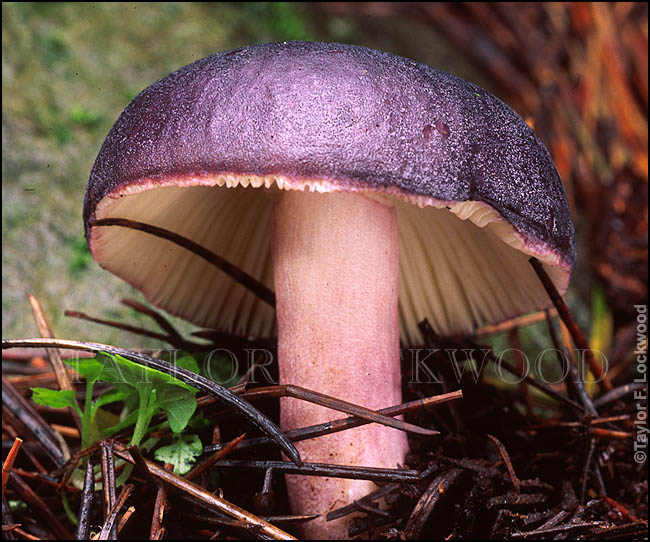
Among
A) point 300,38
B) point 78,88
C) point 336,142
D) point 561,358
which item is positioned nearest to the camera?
point 336,142

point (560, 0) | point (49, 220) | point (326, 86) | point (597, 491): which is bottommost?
point (597, 491)

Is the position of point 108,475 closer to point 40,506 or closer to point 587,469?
point 40,506

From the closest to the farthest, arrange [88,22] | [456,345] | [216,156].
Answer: [216,156]
[456,345]
[88,22]

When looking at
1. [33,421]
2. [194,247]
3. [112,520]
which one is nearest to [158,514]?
[112,520]

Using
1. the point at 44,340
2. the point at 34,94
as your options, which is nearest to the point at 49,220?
the point at 34,94

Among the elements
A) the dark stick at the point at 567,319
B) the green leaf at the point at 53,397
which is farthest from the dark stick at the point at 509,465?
the green leaf at the point at 53,397

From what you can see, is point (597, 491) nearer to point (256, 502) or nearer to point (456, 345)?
point (456, 345)

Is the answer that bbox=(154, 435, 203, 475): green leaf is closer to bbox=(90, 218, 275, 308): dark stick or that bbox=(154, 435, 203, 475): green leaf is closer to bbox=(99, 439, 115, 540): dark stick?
bbox=(99, 439, 115, 540): dark stick
